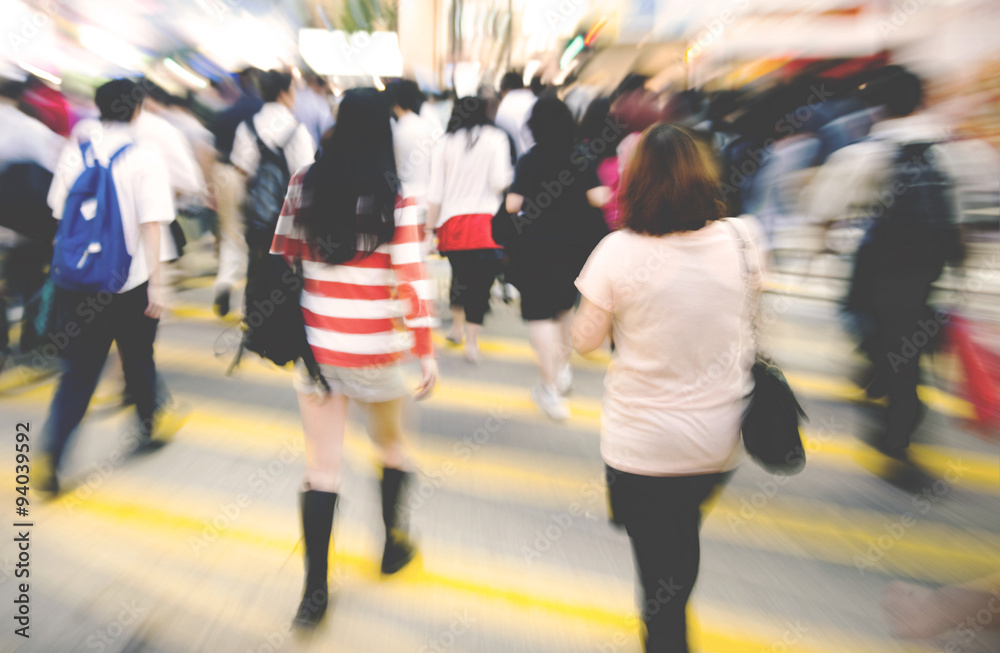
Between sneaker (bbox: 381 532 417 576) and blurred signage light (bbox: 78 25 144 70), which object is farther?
blurred signage light (bbox: 78 25 144 70)

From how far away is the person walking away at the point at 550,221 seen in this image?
12.3ft

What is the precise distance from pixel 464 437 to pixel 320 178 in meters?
2.38

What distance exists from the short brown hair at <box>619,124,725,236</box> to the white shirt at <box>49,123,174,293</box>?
2.49m

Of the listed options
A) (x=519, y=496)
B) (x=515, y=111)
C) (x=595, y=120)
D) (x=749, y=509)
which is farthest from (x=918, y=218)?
(x=515, y=111)

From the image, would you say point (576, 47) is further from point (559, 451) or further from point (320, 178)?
point (320, 178)

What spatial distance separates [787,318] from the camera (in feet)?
23.0

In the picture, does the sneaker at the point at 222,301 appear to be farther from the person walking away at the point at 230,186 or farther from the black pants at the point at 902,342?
the black pants at the point at 902,342

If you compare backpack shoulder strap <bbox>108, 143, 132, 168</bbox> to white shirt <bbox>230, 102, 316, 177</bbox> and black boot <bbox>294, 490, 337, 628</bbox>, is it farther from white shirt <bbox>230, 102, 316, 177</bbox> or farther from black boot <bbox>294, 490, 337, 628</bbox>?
black boot <bbox>294, 490, 337, 628</bbox>

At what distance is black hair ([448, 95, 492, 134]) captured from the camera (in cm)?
441

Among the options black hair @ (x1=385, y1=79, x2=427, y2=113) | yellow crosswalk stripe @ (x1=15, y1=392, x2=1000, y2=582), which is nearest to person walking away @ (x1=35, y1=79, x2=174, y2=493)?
yellow crosswalk stripe @ (x1=15, y1=392, x2=1000, y2=582)

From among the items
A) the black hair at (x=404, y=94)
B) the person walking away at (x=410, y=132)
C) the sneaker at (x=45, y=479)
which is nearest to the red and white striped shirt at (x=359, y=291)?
the sneaker at (x=45, y=479)

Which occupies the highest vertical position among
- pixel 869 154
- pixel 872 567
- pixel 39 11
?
pixel 39 11

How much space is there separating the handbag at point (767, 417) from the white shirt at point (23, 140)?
4220 mm

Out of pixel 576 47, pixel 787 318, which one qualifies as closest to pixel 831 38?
pixel 576 47
